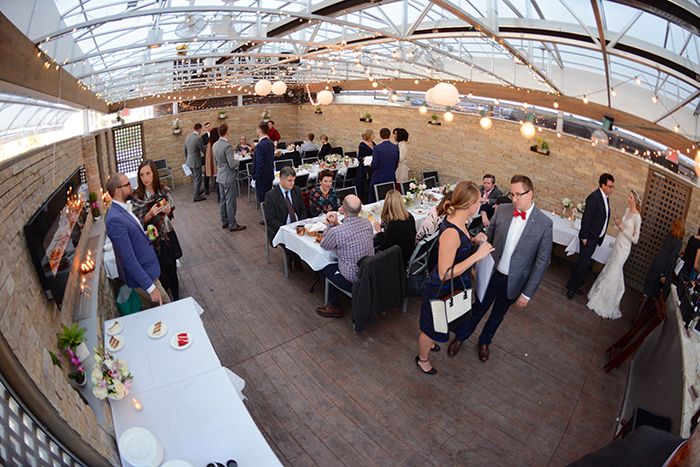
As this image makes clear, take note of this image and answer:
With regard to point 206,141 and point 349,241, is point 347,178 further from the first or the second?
point 349,241

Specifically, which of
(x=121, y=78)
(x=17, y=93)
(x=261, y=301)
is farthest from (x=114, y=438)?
(x=121, y=78)

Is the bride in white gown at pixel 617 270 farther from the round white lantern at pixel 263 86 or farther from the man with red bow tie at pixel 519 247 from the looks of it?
the round white lantern at pixel 263 86

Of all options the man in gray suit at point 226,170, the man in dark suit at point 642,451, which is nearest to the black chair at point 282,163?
the man in gray suit at point 226,170

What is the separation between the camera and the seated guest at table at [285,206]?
5828 mm

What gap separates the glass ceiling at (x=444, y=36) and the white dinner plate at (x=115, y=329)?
2.25 m

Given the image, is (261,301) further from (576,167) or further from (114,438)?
(576,167)

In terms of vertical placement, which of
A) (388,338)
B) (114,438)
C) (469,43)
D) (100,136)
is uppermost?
(469,43)

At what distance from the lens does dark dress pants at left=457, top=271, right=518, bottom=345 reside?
3.99 meters

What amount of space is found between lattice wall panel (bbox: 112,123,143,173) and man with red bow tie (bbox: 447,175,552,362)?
11.5 m

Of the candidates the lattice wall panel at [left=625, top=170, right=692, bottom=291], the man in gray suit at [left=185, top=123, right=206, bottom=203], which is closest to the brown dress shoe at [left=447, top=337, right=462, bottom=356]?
the lattice wall panel at [left=625, top=170, right=692, bottom=291]

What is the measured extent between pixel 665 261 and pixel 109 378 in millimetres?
6094

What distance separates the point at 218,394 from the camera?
2.68 meters

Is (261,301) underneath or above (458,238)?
underneath

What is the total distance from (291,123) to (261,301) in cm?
1233
